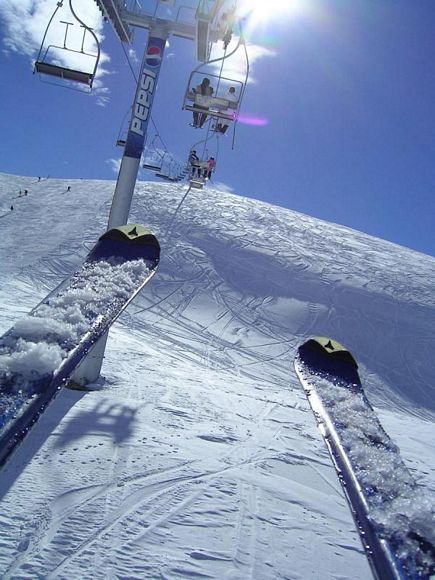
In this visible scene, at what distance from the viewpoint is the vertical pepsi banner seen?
6.55 metres

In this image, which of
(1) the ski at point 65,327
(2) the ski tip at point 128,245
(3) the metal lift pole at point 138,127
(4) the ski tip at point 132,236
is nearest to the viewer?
(1) the ski at point 65,327

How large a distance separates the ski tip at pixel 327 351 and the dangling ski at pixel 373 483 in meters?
0.19

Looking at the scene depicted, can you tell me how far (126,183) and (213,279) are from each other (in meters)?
11.7

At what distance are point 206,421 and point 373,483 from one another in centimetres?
354

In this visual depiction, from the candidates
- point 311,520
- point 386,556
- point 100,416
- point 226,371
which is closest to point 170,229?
point 226,371

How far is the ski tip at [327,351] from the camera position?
13.6ft

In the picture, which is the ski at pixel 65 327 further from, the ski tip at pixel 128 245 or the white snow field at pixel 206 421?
the white snow field at pixel 206 421

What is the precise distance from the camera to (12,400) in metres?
2.17

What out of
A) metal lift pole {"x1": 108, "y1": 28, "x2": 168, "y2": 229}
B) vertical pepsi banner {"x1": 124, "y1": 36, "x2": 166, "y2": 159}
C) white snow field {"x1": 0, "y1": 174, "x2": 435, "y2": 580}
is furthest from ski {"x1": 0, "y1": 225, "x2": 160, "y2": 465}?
vertical pepsi banner {"x1": 124, "y1": 36, "x2": 166, "y2": 159}

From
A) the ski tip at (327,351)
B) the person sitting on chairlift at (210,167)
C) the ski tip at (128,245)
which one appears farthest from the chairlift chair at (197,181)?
the ski tip at (327,351)

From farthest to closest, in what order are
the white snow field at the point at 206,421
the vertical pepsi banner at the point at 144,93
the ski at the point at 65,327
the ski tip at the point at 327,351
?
the vertical pepsi banner at the point at 144,93 → the ski tip at the point at 327,351 → the white snow field at the point at 206,421 → the ski at the point at 65,327

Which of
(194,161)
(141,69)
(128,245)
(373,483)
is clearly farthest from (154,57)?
(373,483)

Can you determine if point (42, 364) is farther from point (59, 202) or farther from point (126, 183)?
point (59, 202)

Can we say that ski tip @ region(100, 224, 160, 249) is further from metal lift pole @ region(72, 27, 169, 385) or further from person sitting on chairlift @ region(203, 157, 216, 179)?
person sitting on chairlift @ region(203, 157, 216, 179)
